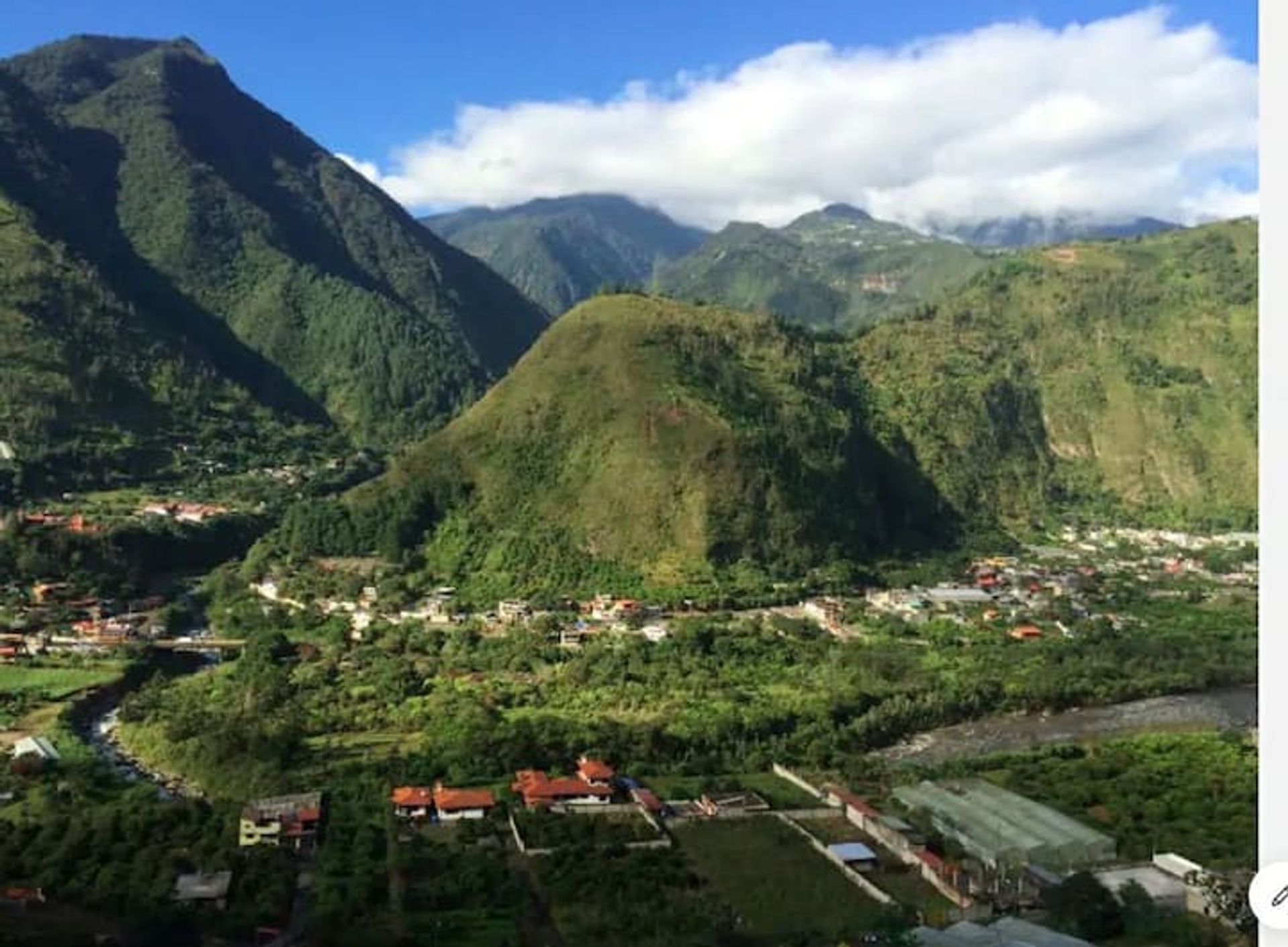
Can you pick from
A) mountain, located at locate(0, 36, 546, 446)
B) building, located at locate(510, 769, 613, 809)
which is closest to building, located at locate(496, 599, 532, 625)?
building, located at locate(510, 769, 613, 809)

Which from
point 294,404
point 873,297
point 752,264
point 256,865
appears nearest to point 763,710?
point 256,865

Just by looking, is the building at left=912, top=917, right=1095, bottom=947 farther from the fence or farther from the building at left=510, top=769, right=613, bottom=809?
the building at left=510, top=769, right=613, bottom=809

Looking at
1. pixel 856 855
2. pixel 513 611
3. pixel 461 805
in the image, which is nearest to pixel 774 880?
pixel 856 855

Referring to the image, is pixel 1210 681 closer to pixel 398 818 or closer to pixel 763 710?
pixel 763 710

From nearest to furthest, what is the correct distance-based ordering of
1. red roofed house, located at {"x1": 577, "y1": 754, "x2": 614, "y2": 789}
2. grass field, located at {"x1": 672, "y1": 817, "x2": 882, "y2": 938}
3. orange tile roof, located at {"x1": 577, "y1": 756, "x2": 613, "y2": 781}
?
grass field, located at {"x1": 672, "y1": 817, "x2": 882, "y2": 938} < red roofed house, located at {"x1": 577, "y1": 754, "x2": 614, "y2": 789} < orange tile roof, located at {"x1": 577, "y1": 756, "x2": 613, "y2": 781}

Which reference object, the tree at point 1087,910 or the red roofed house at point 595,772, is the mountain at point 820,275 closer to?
the red roofed house at point 595,772

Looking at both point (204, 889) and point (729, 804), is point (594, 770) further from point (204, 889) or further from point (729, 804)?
point (204, 889)

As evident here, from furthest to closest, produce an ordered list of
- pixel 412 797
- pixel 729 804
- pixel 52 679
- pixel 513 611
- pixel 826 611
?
pixel 826 611, pixel 513 611, pixel 52 679, pixel 729 804, pixel 412 797
